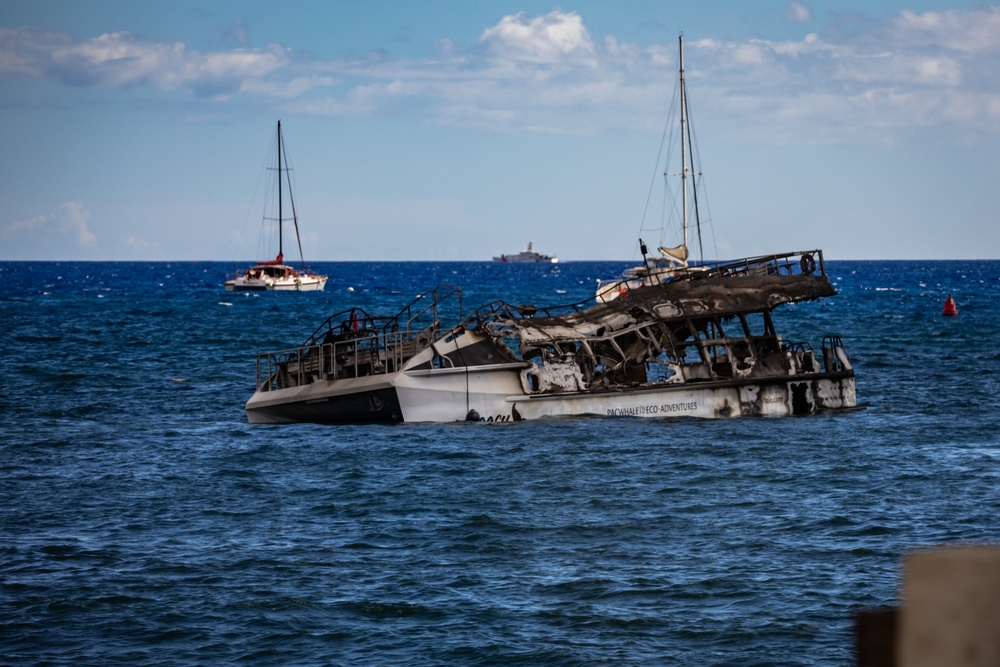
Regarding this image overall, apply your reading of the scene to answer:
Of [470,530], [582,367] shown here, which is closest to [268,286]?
[582,367]

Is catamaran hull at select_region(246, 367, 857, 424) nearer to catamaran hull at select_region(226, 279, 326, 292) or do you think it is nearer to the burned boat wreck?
the burned boat wreck

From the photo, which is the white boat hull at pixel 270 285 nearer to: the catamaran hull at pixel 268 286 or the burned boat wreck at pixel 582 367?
the catamaran hull at pixel 268 286

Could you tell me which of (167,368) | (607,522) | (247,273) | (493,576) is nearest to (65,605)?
(493,576)

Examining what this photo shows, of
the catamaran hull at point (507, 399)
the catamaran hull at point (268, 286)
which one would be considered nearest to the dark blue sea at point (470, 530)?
the catamaran hull at point (507, 399)

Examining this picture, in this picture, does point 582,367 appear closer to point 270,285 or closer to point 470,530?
point 470,530

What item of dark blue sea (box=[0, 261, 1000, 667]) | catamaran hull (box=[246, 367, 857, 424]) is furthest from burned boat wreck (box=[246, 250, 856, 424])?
dark blue sea (box=[0, 261, 1000, 667])

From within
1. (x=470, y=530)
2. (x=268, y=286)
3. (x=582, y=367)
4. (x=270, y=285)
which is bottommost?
(x=470, y=530)

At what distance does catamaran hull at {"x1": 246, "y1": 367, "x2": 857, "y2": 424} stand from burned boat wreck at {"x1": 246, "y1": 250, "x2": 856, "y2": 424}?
0.03 m

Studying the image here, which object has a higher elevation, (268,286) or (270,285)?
(270,285)

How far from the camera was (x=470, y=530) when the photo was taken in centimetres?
2069

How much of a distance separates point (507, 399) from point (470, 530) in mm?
10634

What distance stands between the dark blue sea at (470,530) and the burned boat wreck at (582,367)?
0.63 m

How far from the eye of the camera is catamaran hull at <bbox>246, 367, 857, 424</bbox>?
31.1 meters

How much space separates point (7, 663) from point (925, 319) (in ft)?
255
